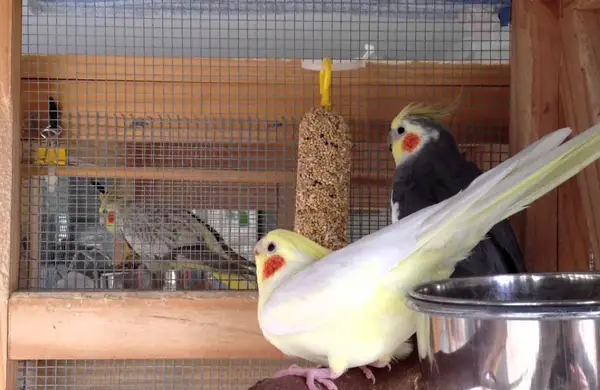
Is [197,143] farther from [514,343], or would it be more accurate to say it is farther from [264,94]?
[514,343]

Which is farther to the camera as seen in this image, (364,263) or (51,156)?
(51,156)

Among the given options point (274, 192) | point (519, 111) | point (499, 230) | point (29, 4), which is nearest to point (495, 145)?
point (519, 111)

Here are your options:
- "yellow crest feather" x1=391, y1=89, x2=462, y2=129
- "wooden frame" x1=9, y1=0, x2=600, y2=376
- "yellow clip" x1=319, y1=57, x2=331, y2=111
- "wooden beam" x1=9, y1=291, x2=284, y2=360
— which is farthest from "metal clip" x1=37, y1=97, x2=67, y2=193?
"yellow crest feather" x1=391, y1=89, x2=462, y2=129

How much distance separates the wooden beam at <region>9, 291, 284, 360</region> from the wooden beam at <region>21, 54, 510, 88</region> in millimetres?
409

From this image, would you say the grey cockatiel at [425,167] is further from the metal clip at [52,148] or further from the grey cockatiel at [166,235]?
the metal clip at [52,148]

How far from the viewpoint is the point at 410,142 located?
1.11m

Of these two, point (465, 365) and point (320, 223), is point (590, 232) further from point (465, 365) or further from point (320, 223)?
point (465, 365)

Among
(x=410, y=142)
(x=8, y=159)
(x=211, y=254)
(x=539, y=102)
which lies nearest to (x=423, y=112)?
(x=410, y=142)

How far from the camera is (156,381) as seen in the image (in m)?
1.37

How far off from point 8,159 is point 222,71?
0.41 meters

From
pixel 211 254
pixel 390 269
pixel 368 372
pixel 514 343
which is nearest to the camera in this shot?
pixel 514 343

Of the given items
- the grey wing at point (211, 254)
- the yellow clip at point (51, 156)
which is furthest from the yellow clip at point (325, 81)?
the yellow clip at point (51, 156)

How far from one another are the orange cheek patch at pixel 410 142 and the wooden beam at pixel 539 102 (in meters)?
0.17

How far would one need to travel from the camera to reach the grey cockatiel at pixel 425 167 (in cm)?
100
